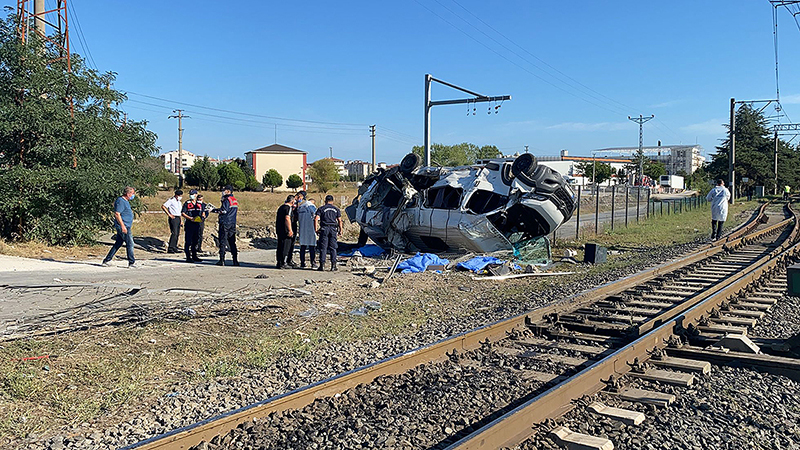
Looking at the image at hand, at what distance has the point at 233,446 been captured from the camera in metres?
4.20

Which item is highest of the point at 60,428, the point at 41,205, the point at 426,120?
the point at 426,120

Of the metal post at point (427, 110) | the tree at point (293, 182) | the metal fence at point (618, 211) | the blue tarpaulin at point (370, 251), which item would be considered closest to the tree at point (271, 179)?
the tree at point (293, 182)

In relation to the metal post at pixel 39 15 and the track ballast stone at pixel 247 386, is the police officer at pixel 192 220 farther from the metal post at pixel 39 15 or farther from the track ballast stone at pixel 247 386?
the track ballast stone at pixel 247 386

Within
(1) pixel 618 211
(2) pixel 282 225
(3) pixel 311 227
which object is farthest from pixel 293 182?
(3) pixel 311 227

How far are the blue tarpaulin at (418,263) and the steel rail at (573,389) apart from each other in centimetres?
568

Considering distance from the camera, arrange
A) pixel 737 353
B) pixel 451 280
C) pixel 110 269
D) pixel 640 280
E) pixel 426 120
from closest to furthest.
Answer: pixel 737 353 < pixel 640 280 < pixel 451 280 < pixel 110 269 < pixel 426 120

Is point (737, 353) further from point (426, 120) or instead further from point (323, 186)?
point (323, 186)

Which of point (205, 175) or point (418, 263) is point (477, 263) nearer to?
point (418, 263)

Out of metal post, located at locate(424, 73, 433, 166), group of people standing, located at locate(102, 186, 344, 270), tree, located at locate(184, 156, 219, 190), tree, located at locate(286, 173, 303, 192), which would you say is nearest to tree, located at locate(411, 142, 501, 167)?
tree, located at locate(286, 173, 303, 192)

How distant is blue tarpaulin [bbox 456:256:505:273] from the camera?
43.9 feet

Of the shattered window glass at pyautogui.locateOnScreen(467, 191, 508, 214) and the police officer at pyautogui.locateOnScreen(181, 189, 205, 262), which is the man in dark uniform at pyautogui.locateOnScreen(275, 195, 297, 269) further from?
the shattered window glass at pyautogui.locateOnScreen(467, 191, 508, 214)

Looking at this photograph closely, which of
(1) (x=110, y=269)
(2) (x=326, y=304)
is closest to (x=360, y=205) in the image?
(1) (x=110, y=269)

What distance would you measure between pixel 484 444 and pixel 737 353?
11.8 feet

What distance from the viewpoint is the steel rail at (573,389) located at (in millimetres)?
4133
